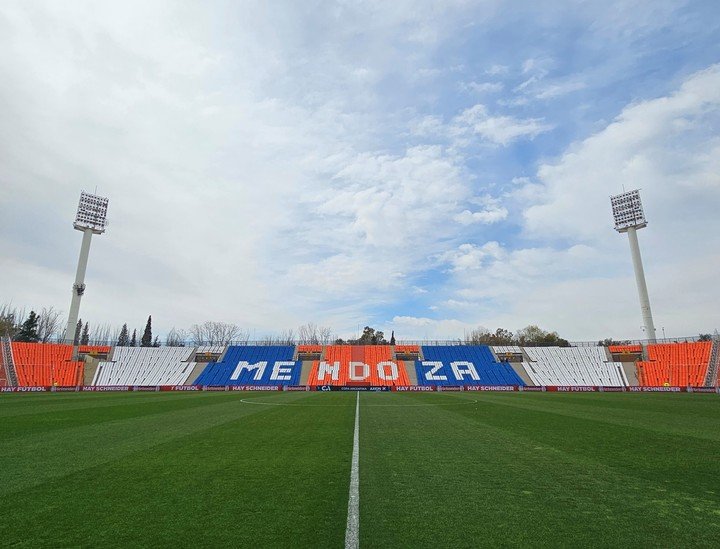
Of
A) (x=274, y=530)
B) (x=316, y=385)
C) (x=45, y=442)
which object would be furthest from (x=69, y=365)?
(x=274, y=530)

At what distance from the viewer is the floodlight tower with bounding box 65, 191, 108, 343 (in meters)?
53.9

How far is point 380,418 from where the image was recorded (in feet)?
50.3

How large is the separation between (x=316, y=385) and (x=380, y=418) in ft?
118

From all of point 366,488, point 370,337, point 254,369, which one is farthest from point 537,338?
point 366,488

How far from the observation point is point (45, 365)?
4931 cm

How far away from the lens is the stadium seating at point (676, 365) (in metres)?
45.8

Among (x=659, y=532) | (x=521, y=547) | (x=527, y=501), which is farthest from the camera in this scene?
(x=527, y=501)

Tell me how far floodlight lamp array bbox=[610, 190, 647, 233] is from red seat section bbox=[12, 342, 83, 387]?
7655 cm

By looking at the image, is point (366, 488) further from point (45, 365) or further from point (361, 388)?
point (45, 365)

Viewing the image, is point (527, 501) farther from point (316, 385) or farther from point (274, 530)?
point (316, 385)

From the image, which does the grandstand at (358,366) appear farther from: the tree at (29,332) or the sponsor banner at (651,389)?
the tree at (29,332)

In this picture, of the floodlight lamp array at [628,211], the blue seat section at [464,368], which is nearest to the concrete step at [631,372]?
the blue seat section at [464,368]

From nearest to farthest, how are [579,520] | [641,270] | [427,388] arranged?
1. [579,520]
2. [427,388]
3. [641,270]

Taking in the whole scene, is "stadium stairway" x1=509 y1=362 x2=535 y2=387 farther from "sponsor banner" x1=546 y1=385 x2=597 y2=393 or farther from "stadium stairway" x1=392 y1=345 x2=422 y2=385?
"stadium stairway" x1=392 y1=345 x2=422 y2=385
